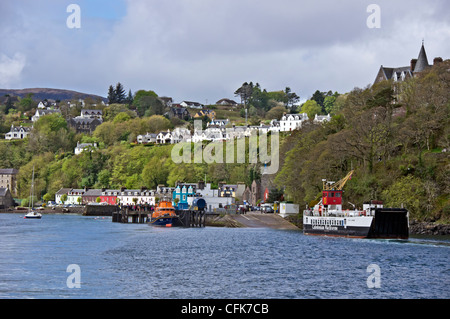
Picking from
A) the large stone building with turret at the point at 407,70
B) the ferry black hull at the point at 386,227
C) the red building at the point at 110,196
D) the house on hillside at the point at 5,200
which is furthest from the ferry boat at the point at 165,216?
the house on hillside at the point at 5,200

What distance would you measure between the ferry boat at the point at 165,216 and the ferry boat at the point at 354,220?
30.5 meters

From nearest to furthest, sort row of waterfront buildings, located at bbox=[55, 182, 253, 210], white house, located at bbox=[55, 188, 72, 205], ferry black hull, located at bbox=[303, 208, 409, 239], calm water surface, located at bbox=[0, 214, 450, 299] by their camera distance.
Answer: calm water surface, located at bbox=[0, 214, 450, 299], ferry black hull, located at bbox=[303, 208, 409, 239], row of waterfront buildings, located at bbox=[55, 182, 253, 210], white house, located at bbox=[55, 188, 72, 205]

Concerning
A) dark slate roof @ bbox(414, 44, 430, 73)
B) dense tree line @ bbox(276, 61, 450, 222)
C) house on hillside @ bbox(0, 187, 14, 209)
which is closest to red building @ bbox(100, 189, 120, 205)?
house on hillside @ bbox(0, 187, 14, 209)

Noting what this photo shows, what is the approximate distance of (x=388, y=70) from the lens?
464ft

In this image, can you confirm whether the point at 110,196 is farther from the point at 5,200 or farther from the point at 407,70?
the point at 407,70

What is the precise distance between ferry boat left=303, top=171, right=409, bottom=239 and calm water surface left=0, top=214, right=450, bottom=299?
189 centimetres

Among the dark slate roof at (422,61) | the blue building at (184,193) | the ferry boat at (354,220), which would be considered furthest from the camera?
the blue building at (184,193)

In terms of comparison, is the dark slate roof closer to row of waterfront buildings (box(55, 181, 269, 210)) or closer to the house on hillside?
row of waterfront buildings (box(55, 181, 269, 210))

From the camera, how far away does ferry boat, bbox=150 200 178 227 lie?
111812 mm

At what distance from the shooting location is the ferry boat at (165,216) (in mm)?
111812

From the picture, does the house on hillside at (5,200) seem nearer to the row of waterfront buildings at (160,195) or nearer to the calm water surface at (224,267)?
the row of waterfront buildings at (160,195)

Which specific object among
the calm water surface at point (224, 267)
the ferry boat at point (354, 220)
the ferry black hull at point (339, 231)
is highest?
the ferry boat at point (354, 220)

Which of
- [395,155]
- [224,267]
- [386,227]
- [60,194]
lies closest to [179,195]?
[395,155]
